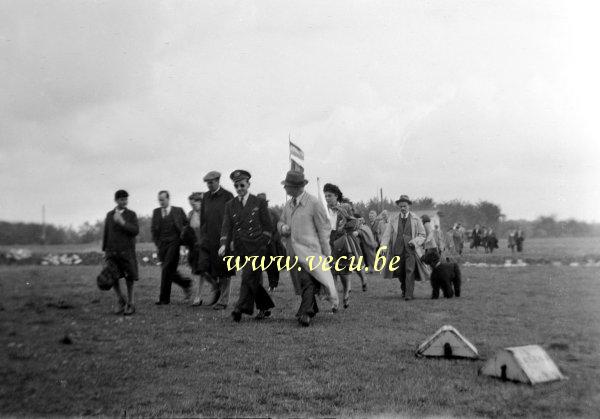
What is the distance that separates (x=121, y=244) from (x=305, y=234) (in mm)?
2927

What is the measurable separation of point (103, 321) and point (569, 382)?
5952 mm

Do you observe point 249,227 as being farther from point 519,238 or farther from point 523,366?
point 519,238

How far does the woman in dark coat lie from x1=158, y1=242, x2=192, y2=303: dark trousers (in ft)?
9.12

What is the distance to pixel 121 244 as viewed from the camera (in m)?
9.74

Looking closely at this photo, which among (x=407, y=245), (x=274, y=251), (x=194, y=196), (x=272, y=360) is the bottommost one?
(x=272, y=360)

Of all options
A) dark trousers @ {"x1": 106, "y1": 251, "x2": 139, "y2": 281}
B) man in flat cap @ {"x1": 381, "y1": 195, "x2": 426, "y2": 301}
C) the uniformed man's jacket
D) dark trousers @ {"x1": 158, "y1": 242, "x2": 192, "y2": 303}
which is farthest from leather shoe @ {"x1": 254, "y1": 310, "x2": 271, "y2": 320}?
man in flat cap @ {"x1": 381, "y1": 195, "x2": 426, "y2": 301}

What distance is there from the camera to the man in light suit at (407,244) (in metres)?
12.4

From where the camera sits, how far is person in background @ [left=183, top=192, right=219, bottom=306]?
1100 cm

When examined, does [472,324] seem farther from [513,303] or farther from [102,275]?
[102,275]

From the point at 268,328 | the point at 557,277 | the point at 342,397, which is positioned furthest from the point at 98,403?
the point at 557,277

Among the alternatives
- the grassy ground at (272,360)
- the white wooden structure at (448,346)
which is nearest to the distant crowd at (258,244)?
the grassy ground at (272,360)

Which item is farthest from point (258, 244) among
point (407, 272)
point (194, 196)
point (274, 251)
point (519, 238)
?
point (519, 238)

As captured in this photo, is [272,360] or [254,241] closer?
[272,360]

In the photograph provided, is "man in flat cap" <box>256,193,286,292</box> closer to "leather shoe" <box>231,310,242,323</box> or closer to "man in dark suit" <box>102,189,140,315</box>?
"leather shoe" <box>231,310,242,323</box>
